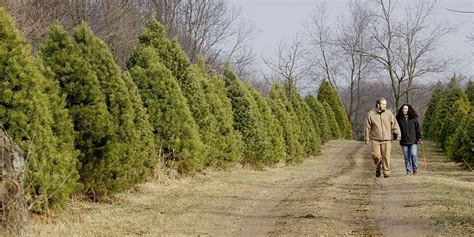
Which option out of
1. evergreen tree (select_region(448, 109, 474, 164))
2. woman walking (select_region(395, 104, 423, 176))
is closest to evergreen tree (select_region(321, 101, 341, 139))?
evergreen tree (select_region(448, 109, 474, 164))

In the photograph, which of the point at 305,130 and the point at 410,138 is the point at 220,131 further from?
the point at 305,130

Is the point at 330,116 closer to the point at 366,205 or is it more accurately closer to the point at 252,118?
the point at 252,118

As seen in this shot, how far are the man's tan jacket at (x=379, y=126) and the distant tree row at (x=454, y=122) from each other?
57.5 inches

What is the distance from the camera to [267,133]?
20.9m

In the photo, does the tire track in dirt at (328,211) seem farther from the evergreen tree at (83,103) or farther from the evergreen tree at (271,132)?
the evergreen tree at (271,132)

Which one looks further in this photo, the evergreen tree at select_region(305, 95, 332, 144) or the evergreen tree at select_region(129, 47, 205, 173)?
the evergreen tree at select_region(305, 95, 332, 144)

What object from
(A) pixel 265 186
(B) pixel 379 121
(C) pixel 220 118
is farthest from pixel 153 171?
(B) pixel 379 121

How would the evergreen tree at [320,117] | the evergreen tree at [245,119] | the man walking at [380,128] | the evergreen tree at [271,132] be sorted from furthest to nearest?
the evergreen tree at [320,117], the evergreen tree at [271,132], the evergreen tree at [245,119], the man walking at [380,128]

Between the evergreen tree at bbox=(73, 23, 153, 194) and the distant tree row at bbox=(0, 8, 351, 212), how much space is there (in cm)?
2

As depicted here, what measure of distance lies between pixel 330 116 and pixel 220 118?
98.6ft

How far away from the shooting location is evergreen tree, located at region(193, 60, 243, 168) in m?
15.7

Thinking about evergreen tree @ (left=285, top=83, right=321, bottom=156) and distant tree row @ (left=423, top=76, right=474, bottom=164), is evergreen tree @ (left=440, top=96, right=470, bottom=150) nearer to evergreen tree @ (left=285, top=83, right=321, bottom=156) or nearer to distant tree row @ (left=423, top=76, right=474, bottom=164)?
distant tree row @ (left=423, top=76, right=474, bottom=164)

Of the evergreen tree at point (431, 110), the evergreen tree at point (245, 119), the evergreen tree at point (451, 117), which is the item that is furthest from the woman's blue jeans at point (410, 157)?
the evergreen tree at point (431, 110)

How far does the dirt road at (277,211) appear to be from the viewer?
666 centimetres
